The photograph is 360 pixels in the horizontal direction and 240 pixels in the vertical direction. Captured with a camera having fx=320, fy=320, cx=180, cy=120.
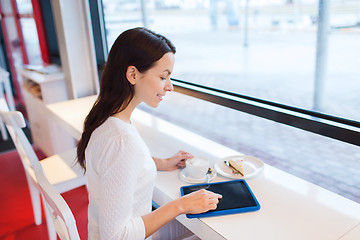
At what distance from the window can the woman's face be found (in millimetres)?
485

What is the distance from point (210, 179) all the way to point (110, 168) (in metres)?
0.45

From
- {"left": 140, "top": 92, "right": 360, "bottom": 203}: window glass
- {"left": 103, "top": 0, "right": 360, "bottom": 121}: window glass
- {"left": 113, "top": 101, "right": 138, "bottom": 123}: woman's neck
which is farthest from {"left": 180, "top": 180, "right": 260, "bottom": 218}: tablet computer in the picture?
{"left": 140, "top": 92, "right": 360, "bottom": 203}: window glass

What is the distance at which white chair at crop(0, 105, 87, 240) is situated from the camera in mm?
1385

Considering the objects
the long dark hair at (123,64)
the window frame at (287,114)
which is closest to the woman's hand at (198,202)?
the long dark hair at (123,64)

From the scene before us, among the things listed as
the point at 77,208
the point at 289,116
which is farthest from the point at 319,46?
the point at 77,208

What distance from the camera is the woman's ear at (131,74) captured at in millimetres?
934

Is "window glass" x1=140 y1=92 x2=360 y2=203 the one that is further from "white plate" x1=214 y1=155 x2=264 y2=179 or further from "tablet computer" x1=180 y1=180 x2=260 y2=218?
"tablet computer" x1=180 y1=180 x2=260 y2=218

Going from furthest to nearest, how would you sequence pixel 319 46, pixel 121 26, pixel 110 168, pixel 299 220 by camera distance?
1. pixel 121 26
2. pixel 319 46
3. pixel 299 220
4. pixel 110 168

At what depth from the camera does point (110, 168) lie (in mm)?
840

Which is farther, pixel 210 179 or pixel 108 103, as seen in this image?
pixel 210 179

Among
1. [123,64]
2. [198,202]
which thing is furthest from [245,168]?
[123,64]

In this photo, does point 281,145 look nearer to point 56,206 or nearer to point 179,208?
point 179,208

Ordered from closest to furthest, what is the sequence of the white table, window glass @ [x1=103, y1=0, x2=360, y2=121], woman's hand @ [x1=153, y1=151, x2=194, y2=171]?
the white table → woman's hand @ [x1=153, y1=151, x2=194, y2=171] → window glass @ [x1=103, y1=0, x2=360, y2=121]

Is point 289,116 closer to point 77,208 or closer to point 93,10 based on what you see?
point 77,208
